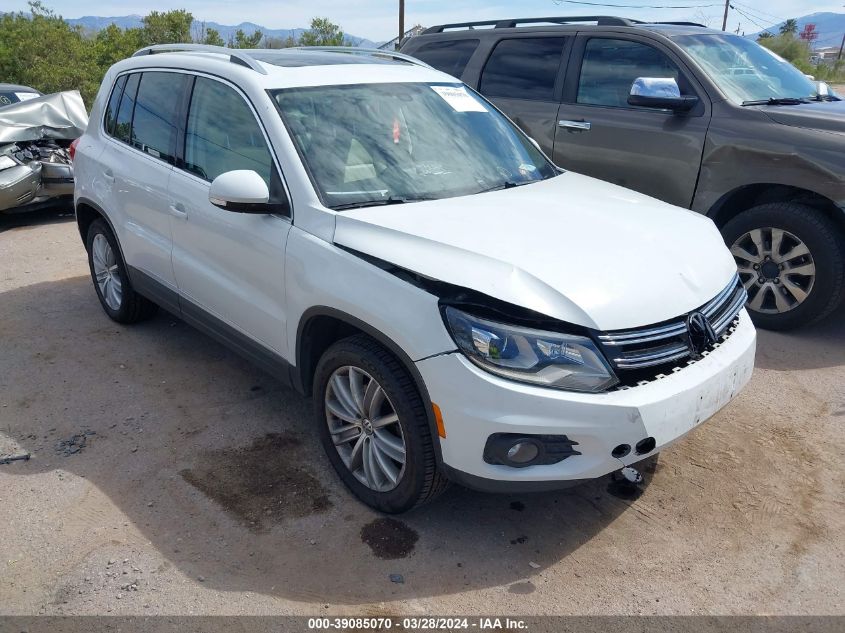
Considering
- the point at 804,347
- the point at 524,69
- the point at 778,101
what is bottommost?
the point at 804,347

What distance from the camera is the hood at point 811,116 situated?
15.7 feet

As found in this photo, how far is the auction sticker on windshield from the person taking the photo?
13.2 feet

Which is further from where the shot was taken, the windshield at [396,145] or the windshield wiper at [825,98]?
the windshield wiper at [825,98]

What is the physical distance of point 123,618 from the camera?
2.60m

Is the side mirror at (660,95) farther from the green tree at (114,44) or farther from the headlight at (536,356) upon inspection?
the green tree at (114,44)

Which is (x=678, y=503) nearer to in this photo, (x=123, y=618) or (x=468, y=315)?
(x=468, y=315)

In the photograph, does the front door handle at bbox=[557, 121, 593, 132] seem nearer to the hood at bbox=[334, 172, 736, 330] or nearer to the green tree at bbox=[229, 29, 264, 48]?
the hood at bbox=[334, 172, 736, 330]

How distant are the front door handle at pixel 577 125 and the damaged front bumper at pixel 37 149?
5.78 metres

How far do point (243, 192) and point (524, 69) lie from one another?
385cm

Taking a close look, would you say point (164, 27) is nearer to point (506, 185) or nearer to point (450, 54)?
point (450, 54)

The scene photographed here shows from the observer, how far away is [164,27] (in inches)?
977

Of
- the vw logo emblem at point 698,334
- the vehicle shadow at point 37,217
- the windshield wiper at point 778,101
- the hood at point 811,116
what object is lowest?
the vehicle shadow at point 37,217

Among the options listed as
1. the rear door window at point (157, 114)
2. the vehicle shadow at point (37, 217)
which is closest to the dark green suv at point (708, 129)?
the rear door window at point (157, 114)

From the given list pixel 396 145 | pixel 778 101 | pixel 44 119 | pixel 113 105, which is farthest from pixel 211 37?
pixel 396 145
